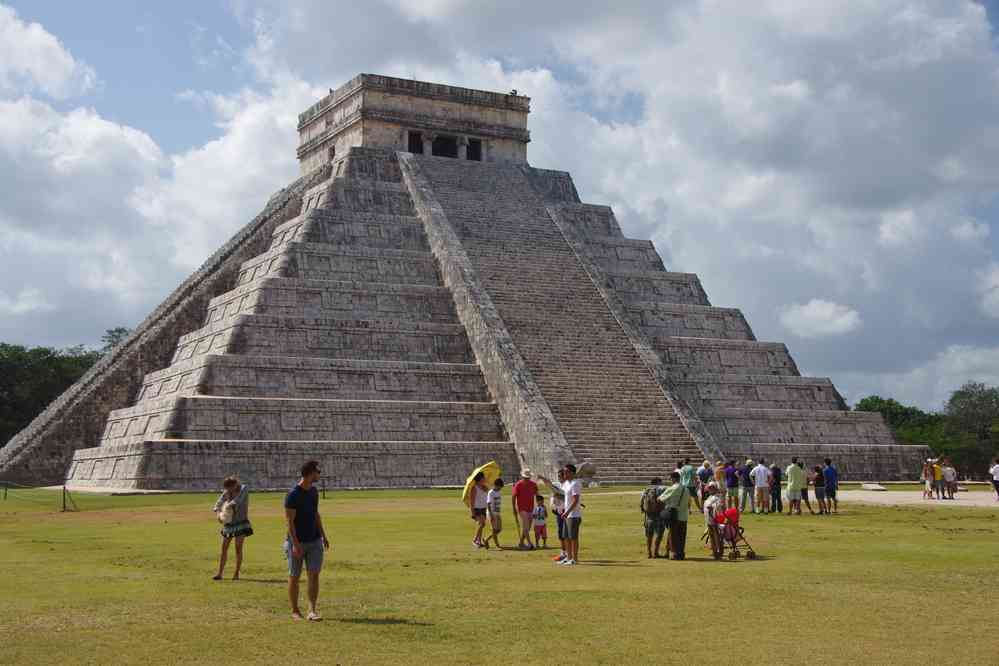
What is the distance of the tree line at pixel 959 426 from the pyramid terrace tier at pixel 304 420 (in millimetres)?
25862

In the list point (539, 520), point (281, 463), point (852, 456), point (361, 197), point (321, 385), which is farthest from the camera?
point (361, 197)

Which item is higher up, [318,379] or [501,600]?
[318,379]

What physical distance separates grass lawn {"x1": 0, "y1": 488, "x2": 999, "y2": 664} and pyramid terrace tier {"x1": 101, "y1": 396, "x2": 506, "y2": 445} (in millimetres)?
11031

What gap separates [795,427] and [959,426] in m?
38.9

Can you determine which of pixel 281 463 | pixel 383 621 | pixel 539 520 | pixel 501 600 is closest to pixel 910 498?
pixel 539 520

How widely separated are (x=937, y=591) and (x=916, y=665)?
12.1 ft

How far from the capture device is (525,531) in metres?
17.7

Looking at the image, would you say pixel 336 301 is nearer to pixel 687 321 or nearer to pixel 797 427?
pixel 687 321

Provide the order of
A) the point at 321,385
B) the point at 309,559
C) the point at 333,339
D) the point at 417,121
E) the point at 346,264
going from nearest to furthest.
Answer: the point at 309,559 → the point at 321,385 → the point at 333,339 → the point at 346,264 → the point at 417,121

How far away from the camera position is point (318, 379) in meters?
33.7

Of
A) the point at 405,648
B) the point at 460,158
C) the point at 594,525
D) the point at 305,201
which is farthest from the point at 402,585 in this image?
the point at 460,158

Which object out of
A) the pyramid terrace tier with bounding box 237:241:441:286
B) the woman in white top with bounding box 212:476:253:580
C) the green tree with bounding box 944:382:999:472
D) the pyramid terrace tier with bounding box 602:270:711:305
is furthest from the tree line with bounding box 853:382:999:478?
the woman in white top with bounding box 212:476:253:580

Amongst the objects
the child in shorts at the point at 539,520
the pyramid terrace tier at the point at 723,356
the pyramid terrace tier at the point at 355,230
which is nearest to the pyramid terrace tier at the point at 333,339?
the pyramid terrace tier at the point at 355,230

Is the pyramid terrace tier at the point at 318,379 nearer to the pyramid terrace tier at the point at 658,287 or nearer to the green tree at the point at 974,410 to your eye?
the pyramid terrace tier at the point at 658,287
